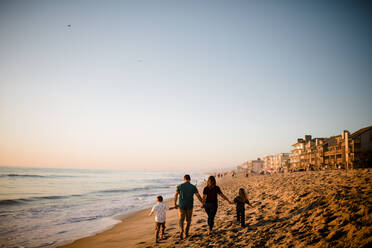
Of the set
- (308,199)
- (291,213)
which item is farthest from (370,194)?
(291,213)

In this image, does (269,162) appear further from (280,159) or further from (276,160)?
(280,159)

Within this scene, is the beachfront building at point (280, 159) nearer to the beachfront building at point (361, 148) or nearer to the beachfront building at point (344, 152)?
the beachfront building at point (344, 152)

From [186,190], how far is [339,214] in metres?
4.49

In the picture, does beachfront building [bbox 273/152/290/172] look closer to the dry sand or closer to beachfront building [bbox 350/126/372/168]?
beachfront building [bbox 350/126/372/168]

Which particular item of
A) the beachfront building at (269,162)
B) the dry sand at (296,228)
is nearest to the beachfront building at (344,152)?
the dry sand at (296,228)

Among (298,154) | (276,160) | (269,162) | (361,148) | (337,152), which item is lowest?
(269,162)

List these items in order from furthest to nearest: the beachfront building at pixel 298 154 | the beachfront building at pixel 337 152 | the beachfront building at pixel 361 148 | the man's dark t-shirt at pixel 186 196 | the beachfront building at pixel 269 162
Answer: the beachfront building at pixel 269 162
the beachfront building at pixel 298 154
the beachfront building at pixel 337 152
the beachfront building at pixel 361 148
the man's dark t-shirt at pixel 186 196

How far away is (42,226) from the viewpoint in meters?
11.6

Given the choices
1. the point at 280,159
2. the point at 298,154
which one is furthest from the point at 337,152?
the point at 280,159

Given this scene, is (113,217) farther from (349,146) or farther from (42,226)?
(349,146)

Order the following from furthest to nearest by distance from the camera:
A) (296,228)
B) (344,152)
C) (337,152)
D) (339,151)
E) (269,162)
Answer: (269,162)
(337,152)
(339,151)
(344,152)
(296,228)

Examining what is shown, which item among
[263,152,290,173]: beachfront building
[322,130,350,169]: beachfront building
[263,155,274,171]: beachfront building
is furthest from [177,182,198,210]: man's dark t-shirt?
[263,155,274,171]: beachfront building

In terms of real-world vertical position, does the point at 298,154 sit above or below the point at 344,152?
below

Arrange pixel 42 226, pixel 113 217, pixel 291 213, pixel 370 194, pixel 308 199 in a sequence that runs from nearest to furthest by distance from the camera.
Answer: pixel 370 194 → pixel 291 213 → pixel 308 199 → pixel 42 226 → pixel 113 217
